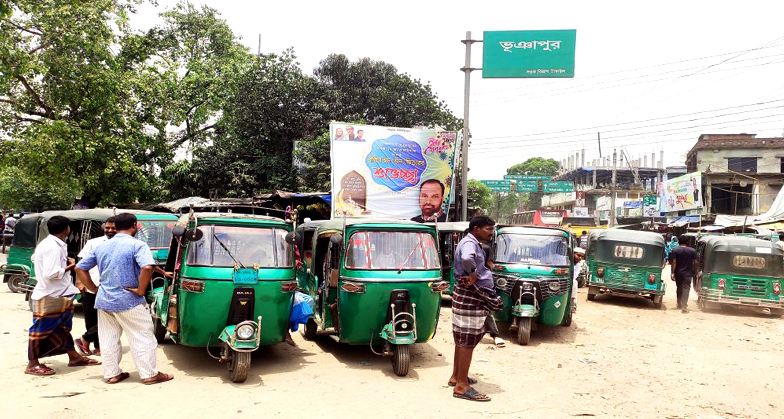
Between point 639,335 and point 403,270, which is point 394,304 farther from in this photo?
point 639,335

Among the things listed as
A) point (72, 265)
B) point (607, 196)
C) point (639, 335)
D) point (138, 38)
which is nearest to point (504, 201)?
point (607, 196)

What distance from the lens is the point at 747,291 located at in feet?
45.1

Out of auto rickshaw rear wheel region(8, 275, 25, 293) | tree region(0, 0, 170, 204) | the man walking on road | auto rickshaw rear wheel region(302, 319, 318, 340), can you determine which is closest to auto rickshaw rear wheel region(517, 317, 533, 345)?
auto rickshaw rear wheel region(302, 319, 318, 340)

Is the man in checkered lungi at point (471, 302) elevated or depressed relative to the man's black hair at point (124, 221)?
depressed

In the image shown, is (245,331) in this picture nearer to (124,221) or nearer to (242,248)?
(242,248)

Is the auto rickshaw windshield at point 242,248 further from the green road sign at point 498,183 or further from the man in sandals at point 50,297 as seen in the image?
the green road sign at point 498,183

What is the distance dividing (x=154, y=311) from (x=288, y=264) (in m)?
2.45

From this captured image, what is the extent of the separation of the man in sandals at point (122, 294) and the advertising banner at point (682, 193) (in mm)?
32279

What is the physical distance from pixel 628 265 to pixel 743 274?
8.42 feet

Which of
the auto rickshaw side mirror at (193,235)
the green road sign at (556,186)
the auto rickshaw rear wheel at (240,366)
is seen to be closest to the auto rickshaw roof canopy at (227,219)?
the auto rickshaw side mirror at (193,235)

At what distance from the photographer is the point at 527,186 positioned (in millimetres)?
Answer: 46438

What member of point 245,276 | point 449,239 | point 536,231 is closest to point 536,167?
point 449,239

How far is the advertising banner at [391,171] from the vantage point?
19.6 metres

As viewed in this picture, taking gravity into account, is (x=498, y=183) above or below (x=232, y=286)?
above
